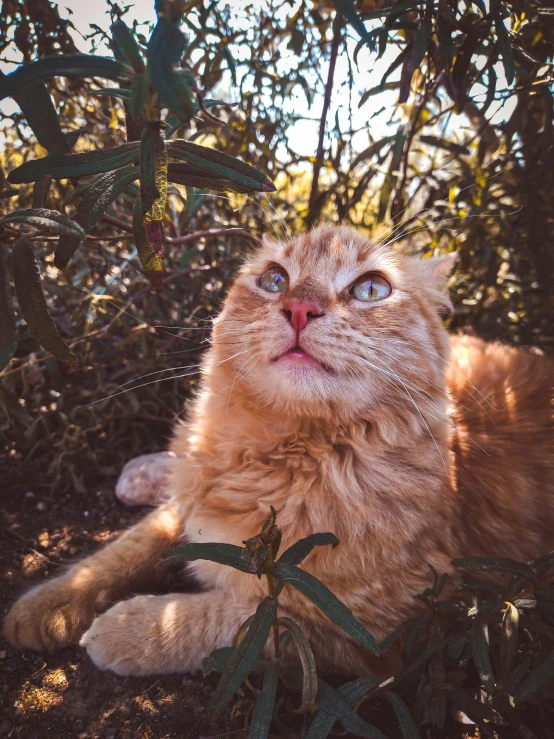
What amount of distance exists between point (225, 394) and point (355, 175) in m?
1.78

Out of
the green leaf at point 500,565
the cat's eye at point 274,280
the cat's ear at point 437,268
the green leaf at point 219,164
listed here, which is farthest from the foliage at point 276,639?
the cat's ear at point 437,268

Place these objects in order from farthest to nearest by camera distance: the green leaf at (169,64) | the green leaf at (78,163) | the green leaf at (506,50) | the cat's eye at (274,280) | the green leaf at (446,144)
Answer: the green leaf at (446,144) → the cat's eye at (274,280) → the green leaf at (506,50) → the green leaf at (78,163) → the green leaf at (169,64)

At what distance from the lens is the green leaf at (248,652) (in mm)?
904

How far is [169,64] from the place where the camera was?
0.71m

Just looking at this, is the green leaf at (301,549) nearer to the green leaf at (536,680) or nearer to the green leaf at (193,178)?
the green leaf at (536,680)

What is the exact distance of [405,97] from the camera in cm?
174

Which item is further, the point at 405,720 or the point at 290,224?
the point at 290,224

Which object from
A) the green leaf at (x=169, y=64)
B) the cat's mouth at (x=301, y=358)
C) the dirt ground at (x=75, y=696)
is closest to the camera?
the green leaf at (x=169, y=64)

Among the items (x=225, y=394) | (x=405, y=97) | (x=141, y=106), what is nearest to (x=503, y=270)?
(x=405, y=97)

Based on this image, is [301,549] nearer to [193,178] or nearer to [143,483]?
[193,178]

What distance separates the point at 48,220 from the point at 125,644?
3.74 ft

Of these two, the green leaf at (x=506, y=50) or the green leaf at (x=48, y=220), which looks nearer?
the green leaf at (x=48, y=220)

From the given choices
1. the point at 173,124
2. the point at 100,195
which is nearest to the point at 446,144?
the point at 173,124


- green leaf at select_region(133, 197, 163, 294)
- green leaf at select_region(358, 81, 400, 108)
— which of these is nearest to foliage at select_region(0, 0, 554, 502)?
green leaf at select_region(358, 81, 400, 108)
